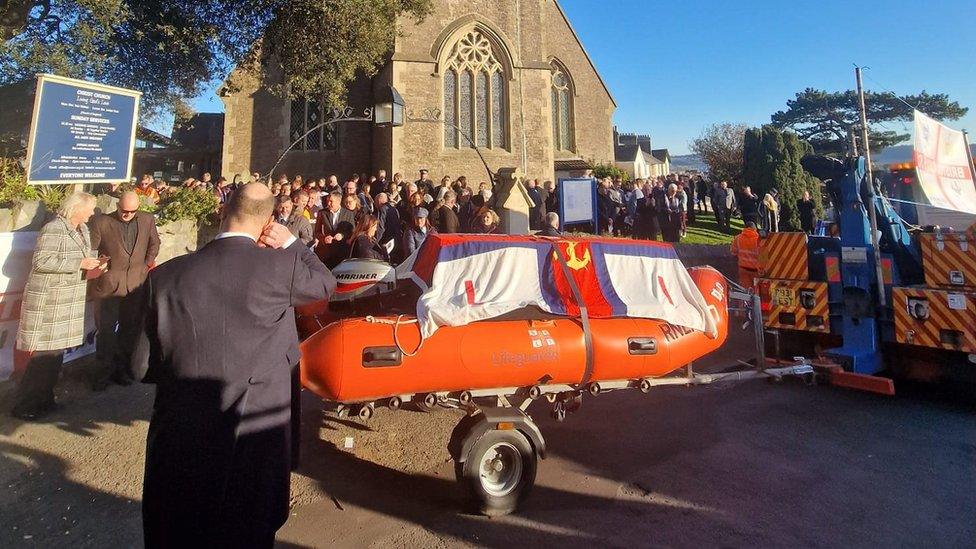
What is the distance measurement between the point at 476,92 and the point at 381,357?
1836 cm

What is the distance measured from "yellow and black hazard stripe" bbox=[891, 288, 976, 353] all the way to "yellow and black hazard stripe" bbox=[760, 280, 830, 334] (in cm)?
71

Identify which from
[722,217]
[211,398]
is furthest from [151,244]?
[722,217]

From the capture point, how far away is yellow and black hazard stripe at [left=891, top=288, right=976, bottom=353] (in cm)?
545

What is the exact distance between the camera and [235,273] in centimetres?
212

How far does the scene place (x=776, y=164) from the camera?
23.9 meters

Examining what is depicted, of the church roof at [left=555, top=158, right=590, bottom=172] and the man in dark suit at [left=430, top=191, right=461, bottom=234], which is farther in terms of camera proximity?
the church roof at [left=555, top=158, right=590, bottom=172]

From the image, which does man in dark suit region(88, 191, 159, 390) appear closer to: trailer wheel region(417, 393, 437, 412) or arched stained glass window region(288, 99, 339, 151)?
trailer wheel region(417, 393, 437, 412)

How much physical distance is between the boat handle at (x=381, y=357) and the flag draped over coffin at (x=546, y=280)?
278 millimetres

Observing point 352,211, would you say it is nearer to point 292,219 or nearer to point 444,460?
point 292,219

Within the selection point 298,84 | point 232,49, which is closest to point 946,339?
point 298,84

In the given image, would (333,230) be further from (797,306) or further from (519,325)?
(797,306)

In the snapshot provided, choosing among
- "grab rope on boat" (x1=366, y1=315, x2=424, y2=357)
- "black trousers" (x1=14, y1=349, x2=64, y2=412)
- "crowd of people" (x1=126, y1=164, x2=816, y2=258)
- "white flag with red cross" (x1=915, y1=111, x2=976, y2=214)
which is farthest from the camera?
"crowd of people" (x1=126, y1=164, x2=816, y2=258)

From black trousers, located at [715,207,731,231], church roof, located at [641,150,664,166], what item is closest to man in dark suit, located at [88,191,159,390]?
black trousers, located at [715,207,731,231]

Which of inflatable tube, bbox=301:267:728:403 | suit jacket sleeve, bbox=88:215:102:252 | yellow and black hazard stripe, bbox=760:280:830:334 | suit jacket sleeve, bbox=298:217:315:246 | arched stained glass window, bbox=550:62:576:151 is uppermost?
arched stained glass window, bbox=550:62:576:151
